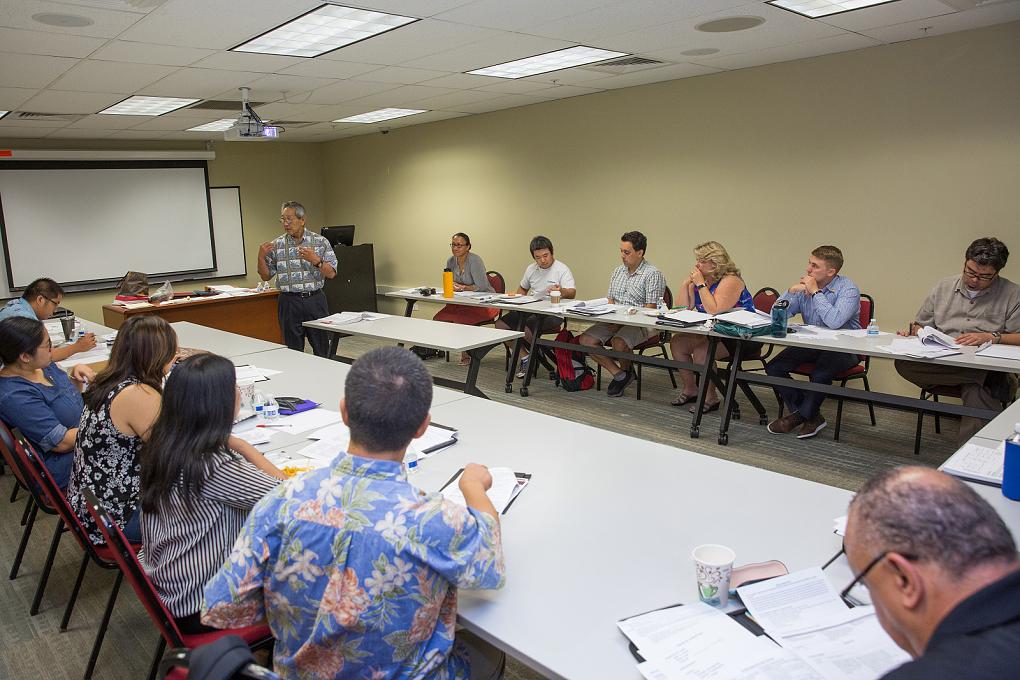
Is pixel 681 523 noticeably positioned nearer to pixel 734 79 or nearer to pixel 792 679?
pixel 792 679

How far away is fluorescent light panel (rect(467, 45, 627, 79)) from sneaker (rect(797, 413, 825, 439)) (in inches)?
108

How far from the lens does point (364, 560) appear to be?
1.18 meters

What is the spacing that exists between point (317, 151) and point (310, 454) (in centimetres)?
840

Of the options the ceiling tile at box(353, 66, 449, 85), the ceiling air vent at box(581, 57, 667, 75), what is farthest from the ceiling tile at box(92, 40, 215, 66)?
the ceiling air vent at box(581, 57, 667, 75)

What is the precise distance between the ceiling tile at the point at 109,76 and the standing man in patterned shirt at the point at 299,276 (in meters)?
1.36

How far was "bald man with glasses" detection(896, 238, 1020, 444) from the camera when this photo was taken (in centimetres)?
A: 362

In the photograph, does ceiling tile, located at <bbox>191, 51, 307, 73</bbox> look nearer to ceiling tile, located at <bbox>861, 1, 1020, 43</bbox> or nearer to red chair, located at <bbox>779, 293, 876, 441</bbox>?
ceiling tile, located at <bbox>861, 1, 1020, 43</bbox>

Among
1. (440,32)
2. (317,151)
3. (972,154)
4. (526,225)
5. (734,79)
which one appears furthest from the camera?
(317,151)

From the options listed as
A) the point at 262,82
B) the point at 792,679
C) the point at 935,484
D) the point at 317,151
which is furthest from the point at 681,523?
the point at 317,151

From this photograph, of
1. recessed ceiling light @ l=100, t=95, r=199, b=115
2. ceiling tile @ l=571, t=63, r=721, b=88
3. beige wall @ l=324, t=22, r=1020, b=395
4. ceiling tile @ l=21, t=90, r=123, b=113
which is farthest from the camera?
recessed ceiling light @ l=100, t=95, r=199, b=115

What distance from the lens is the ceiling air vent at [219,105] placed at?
5.64 metres

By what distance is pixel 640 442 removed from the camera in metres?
2.21

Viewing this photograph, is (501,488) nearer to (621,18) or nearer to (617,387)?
(621,18)

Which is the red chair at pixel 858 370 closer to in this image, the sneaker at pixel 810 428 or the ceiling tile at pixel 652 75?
the sneaker at pixel 810 428
